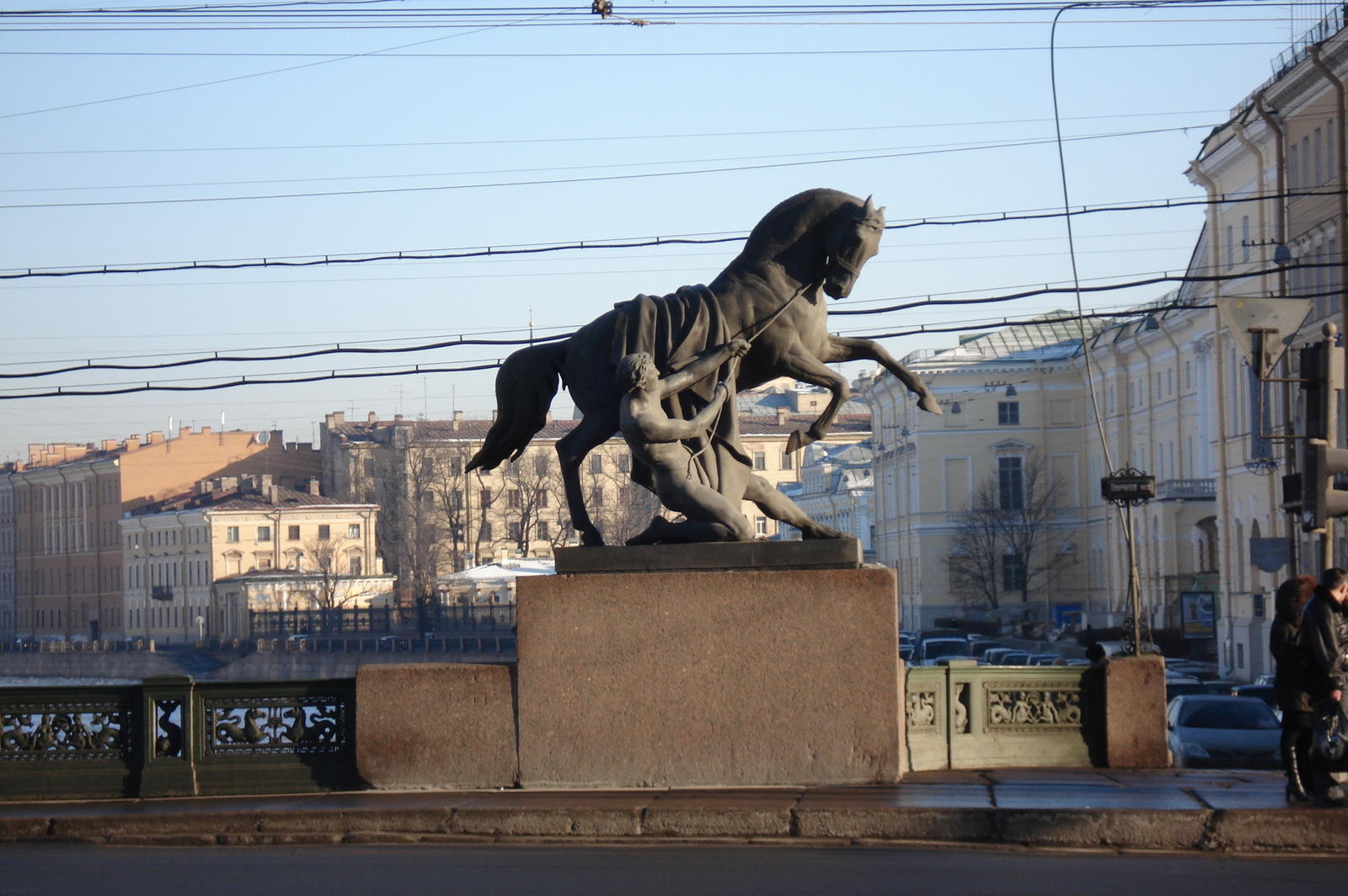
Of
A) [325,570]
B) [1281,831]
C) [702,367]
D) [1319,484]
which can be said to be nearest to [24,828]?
[702,367]

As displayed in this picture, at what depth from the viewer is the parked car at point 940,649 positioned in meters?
52.8

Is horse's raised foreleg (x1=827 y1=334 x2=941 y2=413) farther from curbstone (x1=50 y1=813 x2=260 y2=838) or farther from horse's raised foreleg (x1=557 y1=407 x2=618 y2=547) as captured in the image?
curbstone (x1=50 y1=813 x2=260 y2=838)

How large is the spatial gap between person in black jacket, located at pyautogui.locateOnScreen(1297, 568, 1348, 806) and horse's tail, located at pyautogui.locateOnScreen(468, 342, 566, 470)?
501cm

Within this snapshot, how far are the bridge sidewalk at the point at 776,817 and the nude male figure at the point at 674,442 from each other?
161cm

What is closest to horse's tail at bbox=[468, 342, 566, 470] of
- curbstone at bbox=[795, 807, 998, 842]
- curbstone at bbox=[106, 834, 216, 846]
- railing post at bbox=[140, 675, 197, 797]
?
railing post at bbox=[140, 675, 197, 797]

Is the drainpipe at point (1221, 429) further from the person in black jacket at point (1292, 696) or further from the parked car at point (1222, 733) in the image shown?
the person in black jacket at point (1292, 696)

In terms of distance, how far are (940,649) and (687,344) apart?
43460 millimetres

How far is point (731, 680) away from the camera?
10.8 meters

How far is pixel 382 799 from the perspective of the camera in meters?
10.7

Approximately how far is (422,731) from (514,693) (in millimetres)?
663

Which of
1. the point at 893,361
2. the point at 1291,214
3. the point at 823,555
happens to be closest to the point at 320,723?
the point at 823,555

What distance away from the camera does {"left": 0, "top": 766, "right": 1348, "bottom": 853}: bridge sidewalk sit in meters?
9.30

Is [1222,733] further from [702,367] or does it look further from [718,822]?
[718,822]

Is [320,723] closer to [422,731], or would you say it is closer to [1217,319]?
[422,731]
